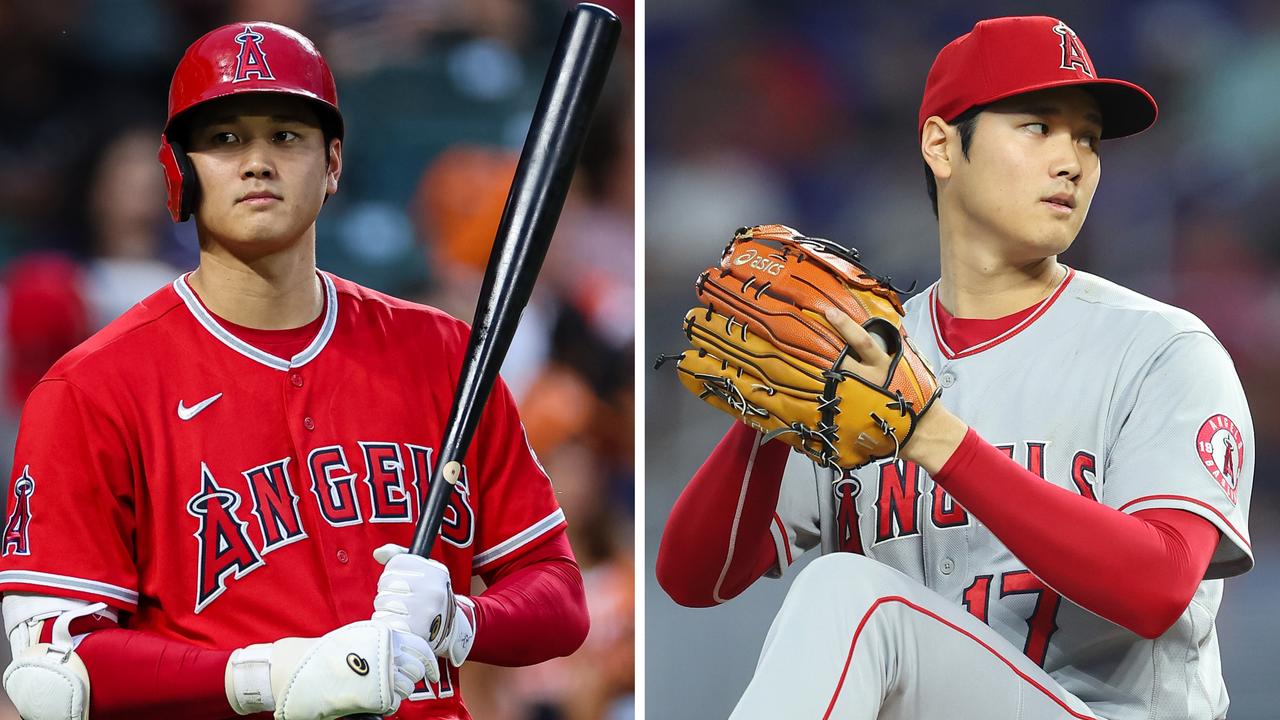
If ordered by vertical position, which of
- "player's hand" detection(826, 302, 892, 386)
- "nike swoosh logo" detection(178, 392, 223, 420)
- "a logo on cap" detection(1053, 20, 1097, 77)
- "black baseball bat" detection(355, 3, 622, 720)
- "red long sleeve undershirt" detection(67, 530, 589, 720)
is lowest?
"red long sleeve undershirt" detection(67, 530, 589, 720)

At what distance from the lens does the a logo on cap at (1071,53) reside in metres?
1.91

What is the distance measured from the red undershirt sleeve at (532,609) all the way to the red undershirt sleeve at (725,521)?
156 mm

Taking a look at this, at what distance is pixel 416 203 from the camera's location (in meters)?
3.44

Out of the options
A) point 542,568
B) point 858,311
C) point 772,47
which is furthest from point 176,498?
point 772,47

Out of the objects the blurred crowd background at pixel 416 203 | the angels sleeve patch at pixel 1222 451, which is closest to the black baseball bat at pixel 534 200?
the angels sleeve patch at pixel 1222 451

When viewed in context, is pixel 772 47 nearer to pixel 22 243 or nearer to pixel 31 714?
pixel 22 243

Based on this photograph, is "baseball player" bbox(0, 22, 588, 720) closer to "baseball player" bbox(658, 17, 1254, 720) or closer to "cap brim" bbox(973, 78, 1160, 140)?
"baseball player" bbox(658, 17, 1254, 720)

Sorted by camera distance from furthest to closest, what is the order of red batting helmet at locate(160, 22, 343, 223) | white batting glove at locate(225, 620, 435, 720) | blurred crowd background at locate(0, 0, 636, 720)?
blurred crowd background at locate(0, 0, 636, 720), red batting helmet at locate(160, 22, 343, 223), white batting glove at locate(225, 620, 435, 720)

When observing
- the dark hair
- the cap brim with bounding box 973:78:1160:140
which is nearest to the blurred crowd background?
the dark hair

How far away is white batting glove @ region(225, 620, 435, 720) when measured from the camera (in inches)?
59.6

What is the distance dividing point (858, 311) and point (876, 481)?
434mm

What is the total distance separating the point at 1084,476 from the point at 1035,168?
1.40ft

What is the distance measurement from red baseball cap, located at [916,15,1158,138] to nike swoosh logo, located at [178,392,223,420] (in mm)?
1111

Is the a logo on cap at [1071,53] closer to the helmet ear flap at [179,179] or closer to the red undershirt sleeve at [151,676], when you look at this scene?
the helmet ear flap at [179,179]
